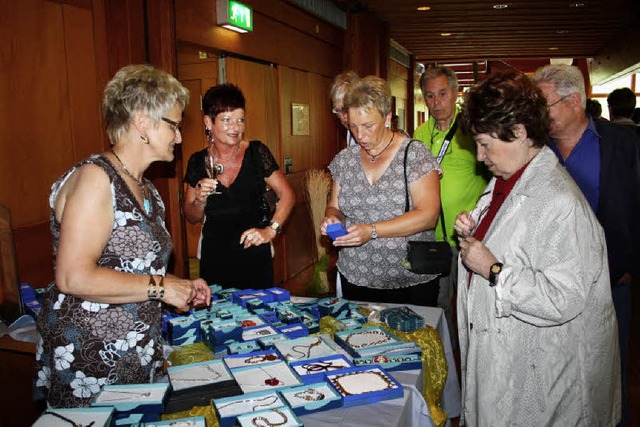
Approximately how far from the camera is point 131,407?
4.33 feet

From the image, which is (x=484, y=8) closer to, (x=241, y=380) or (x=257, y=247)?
(x=257, y=247)

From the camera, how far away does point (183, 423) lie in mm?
1284

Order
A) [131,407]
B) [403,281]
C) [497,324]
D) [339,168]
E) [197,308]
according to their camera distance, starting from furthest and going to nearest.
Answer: [339,168]
[403,281]
[197,308]
[497,324]
[131,407]

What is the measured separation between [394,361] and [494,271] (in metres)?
0.45

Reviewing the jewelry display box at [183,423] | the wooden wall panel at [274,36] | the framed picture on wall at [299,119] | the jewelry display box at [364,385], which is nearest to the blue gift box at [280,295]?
the jewelry display box at [364,385]

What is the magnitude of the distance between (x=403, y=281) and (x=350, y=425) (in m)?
1.14

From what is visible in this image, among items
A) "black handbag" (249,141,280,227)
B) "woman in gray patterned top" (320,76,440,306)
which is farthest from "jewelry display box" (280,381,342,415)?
"black handbag" (249,141,280,227)

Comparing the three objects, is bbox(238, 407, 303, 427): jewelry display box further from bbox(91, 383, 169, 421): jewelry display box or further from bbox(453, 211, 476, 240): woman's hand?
bbox(453, 211, 476, 240): woman's hand

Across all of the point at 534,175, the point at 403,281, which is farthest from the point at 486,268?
the point at 403,281

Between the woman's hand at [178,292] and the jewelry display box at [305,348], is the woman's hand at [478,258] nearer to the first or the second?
the jewelry display box at [305,348]

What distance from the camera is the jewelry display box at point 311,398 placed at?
55.2 inches

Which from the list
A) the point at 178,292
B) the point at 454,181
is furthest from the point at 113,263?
the point at 454,181

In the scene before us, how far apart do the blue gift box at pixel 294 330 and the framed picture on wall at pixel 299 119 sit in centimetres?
425

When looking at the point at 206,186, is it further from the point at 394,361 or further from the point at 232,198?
the point at 394,361
